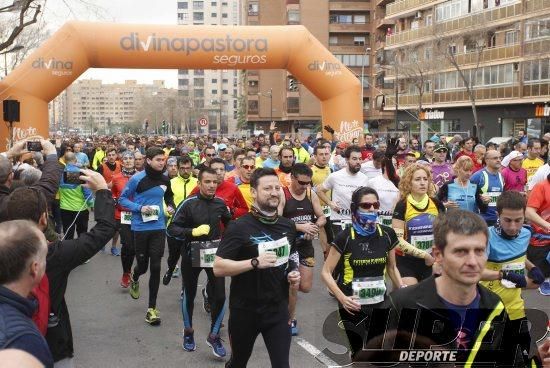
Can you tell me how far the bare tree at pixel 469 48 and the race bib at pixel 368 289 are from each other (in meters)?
32.3

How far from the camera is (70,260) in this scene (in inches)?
127

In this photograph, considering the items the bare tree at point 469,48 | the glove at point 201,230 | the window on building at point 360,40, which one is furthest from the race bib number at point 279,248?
the window on building at point 360,40

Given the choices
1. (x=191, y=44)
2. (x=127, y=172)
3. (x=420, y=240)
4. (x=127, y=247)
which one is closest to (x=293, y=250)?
(x=420, y=240)

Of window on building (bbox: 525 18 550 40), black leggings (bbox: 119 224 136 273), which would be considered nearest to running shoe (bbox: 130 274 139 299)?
black leggings (bbox: 119 224 136 273)

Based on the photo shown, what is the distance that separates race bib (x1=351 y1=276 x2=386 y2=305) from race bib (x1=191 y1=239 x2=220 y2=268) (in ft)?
5.33

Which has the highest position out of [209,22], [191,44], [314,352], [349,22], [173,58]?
[209,22]

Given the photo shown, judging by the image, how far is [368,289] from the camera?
4.62 metres

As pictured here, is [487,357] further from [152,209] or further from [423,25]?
[423,25]

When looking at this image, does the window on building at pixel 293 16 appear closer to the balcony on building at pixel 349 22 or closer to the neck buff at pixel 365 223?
the balcony on building at pixel 349 22

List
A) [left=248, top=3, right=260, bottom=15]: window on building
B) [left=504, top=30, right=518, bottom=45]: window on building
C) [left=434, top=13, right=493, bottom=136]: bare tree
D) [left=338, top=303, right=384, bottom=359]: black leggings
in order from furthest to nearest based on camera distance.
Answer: [left=248, top=3, right=260, bottom=15]: window on building
[left=504, top=30, right=518, bottom=45]: window on building
[left=434, top=13, right=493, bottom=136]: bare tree
[left=338, top=303, right=384, bottom=359]: black leggings

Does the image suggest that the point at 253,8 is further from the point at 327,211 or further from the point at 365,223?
the point at 365,223

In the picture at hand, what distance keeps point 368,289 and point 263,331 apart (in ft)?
3.15

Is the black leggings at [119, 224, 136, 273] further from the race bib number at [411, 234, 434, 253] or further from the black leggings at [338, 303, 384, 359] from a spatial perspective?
the black leggings at [338, 303, 384, 359]

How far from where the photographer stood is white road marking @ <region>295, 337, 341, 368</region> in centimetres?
534
